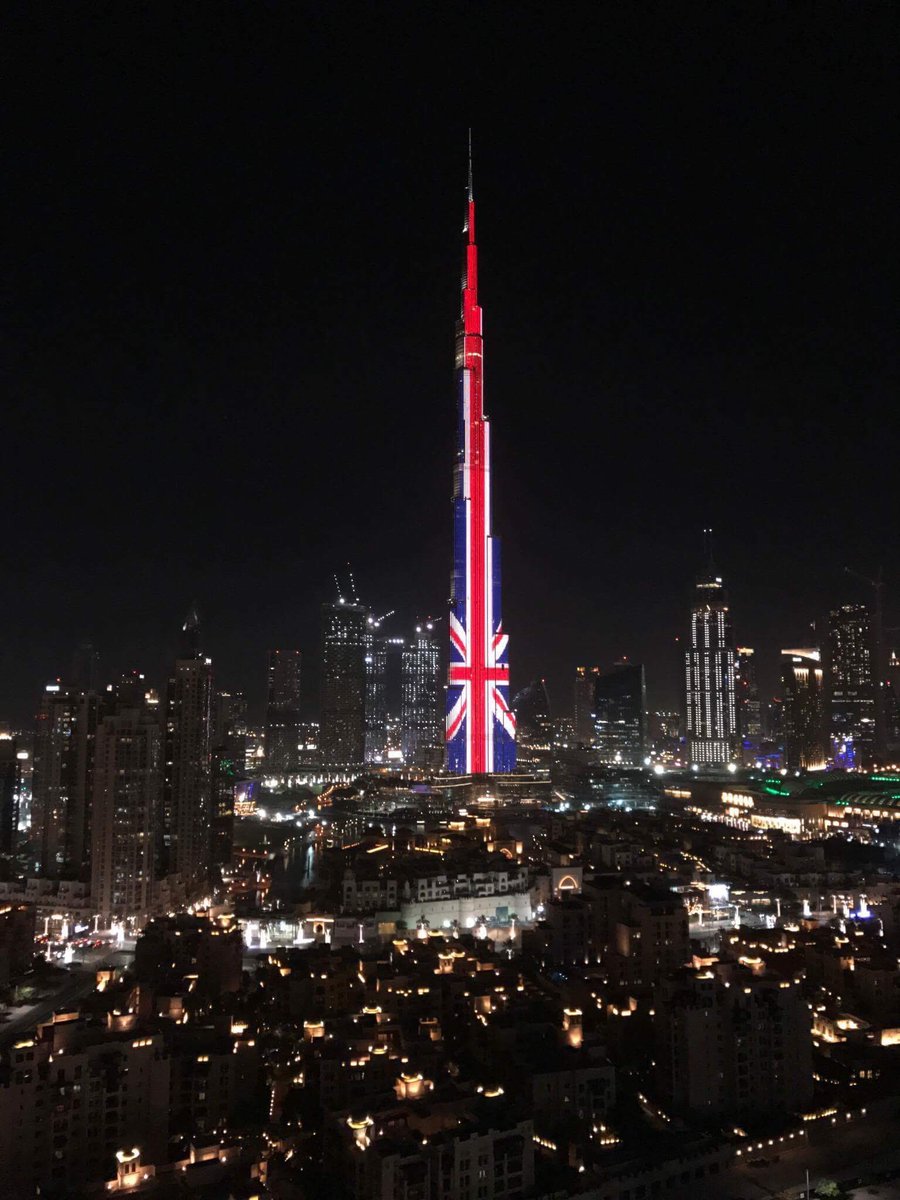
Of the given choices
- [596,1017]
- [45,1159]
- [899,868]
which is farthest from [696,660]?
[45,1159]

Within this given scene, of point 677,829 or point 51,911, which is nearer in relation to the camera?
point 51,911

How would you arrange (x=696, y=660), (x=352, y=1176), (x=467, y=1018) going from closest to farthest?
(x=352, y=1176) < (x=467, y=1018) < (x=696, y=660)

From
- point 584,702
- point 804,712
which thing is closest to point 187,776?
point 804,712

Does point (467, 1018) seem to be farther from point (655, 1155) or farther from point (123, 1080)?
point (123, 1080)

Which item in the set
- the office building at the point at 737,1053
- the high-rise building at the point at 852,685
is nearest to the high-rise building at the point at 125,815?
the office building at the point at 737,1053

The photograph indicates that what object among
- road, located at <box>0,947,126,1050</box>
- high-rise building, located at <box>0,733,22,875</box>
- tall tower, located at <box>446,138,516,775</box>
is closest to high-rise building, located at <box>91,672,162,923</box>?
road, located at <box>0,947,126,1050</box>

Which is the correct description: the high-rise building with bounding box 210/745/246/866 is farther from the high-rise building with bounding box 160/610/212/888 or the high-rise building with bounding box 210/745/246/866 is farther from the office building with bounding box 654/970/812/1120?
the office building with bounding box 654/970/812/1120

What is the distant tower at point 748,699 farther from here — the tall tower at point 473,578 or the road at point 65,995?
the road at point 65,995
